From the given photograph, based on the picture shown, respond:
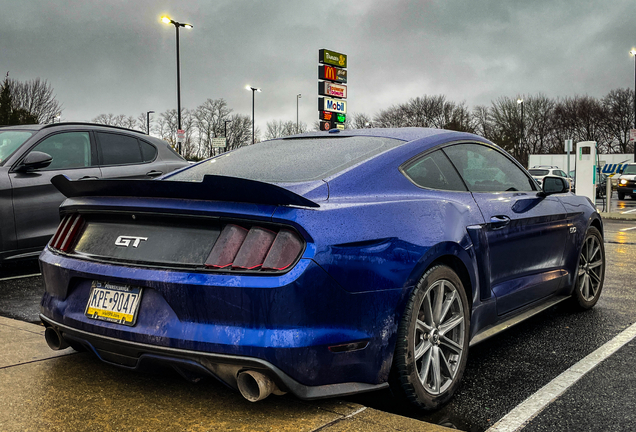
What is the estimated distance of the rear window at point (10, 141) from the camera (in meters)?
6.52

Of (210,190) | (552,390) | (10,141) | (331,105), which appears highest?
(331,105)

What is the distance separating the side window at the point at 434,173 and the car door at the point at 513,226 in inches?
4.0

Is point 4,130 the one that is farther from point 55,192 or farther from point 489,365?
point 489,365

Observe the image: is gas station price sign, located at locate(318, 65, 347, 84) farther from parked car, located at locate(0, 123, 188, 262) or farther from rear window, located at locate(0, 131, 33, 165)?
rear window, located at locate(0, 131, 33, 165)

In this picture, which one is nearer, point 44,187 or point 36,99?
point 44,187

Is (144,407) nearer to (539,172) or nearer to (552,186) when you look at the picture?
(552,186)

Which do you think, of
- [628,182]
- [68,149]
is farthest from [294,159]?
[628,182]

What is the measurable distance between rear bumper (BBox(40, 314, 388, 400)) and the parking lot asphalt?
0.13 metres

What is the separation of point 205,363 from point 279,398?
0.55m

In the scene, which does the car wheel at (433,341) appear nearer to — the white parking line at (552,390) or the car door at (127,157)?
the white parking line at (552,390)

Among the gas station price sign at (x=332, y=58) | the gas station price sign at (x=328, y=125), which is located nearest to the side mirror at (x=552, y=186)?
the gas station price sign at (x=328, y=125)

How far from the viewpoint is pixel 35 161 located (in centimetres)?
621

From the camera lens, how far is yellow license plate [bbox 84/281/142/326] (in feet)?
8.90

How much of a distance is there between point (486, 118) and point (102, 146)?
6755 centimetres
